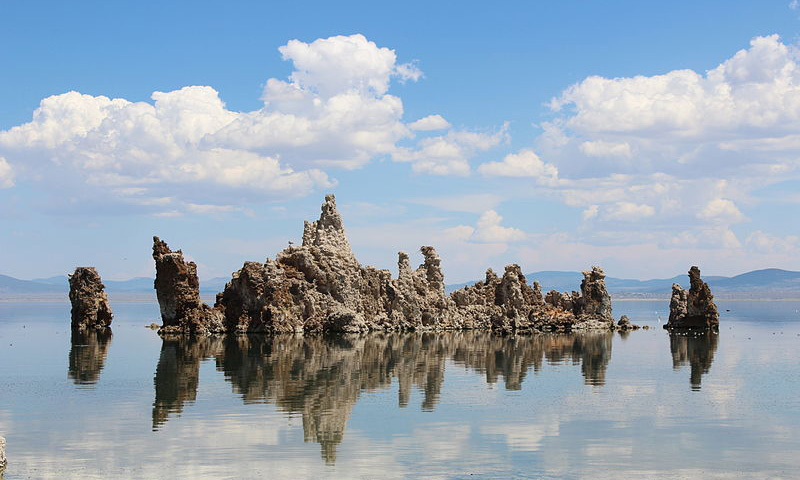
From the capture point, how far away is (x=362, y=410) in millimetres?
35375

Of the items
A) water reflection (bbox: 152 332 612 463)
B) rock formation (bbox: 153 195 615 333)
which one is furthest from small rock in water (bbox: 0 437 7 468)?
rock formation (bbox: 153 195 615 333)

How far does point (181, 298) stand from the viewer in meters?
83.1

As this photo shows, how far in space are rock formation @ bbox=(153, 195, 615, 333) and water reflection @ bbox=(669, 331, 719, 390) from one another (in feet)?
46.8

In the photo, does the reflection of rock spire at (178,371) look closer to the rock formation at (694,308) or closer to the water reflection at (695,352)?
the water reflection at (695,352)

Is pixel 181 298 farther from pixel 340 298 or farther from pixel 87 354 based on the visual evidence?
pixel 87 354

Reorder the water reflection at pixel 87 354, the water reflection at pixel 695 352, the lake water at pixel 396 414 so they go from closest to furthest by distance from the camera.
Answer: the lake water at pixel 396 414
the water reflection at pixel 87 354
the water reflection at pixel 695 352

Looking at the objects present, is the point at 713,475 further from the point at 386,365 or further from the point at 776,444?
the point at 386,365

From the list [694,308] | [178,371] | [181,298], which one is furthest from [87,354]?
[694,308]

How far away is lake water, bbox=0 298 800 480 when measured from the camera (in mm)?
25203

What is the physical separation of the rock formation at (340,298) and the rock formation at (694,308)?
6879 mm

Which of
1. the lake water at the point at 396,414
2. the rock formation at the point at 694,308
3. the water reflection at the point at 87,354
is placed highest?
the rock formation at the point at 694,308

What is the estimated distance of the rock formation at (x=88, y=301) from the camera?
92.8m

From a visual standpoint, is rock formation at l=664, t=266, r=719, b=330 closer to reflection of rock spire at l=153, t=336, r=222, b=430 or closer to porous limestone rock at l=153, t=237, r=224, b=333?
porous limestone rock at l=153, t=237, r=224, b=333

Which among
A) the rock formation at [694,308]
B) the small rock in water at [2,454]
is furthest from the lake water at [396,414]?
the rock formation at [694,308]
